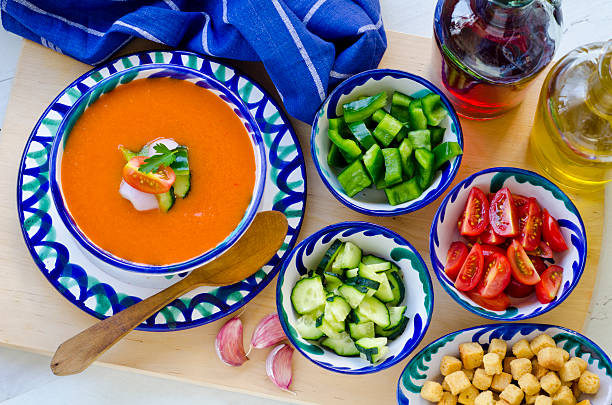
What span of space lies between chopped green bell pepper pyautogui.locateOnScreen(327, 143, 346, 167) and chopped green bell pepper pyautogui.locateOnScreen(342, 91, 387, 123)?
9 centimetres

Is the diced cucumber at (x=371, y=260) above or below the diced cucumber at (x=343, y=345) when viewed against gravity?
above

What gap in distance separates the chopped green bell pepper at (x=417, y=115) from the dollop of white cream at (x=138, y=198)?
29.3 inches

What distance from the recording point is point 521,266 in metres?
1.67

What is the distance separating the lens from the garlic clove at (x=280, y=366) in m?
1.75

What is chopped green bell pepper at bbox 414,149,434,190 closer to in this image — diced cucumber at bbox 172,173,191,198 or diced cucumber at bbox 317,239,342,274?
diced cucumber at bbox 317,239,342,274

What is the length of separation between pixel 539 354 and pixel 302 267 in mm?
698

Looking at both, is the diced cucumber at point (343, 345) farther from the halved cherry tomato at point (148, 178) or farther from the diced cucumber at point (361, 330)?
the halved cherry tomato at point (148, 178)

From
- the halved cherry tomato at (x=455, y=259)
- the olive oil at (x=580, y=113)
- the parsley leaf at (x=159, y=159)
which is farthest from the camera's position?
the halved cherry tomato at (x=455, y=259)

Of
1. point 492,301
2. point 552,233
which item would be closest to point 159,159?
point 492,301

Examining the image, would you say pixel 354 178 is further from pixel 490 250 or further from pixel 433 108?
pixel 490 250

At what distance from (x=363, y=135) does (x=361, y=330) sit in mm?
545

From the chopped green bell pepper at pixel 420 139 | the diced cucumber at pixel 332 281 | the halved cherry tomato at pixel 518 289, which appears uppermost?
the chopped green bell pepper at pixel 420 139

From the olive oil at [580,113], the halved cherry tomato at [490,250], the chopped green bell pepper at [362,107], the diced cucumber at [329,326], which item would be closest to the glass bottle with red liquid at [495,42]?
the olive oil at [580,113]

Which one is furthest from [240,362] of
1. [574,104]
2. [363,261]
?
[574,104]
